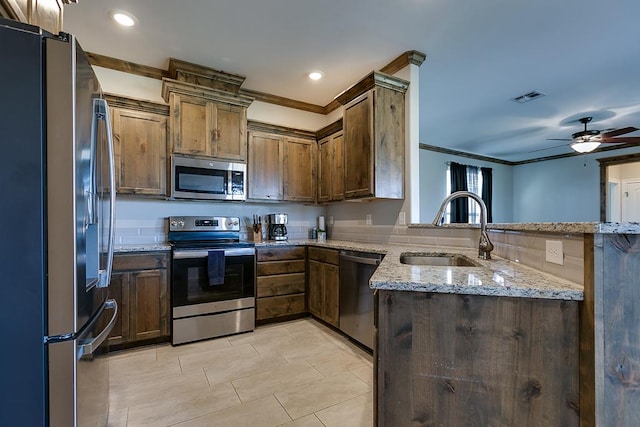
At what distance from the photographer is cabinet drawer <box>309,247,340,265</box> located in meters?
3.00

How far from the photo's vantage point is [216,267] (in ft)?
9.41

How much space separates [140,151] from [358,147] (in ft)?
7.09

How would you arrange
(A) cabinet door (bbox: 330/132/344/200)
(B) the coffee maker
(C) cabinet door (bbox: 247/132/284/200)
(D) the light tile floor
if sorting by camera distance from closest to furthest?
(D) the light tile floor, (A) cabinet door (bbox: 330/132/344/200), (C) cabinet door (bbox: 247/132/284/200), (B) the coffee maker

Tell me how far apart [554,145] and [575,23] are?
14.1 ft

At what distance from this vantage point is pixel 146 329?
2664mm

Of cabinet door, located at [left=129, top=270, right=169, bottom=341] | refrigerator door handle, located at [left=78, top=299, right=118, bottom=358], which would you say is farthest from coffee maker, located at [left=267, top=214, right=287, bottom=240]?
refrigerator door handle, located at [left=78, top=299, right=118, bottom=358]

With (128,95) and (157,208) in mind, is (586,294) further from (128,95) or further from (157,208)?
(128,95)

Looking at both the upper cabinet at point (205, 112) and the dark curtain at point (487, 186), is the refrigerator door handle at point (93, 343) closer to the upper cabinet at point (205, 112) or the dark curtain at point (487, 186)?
the upper cabinet at point (205, 112)

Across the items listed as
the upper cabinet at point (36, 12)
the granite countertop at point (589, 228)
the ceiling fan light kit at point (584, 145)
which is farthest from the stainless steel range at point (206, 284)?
the ceiling fan light kit at point (584, 145)

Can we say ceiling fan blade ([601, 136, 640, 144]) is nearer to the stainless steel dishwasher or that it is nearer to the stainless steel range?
the stainless steel dishwasher

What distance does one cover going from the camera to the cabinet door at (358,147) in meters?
2.89

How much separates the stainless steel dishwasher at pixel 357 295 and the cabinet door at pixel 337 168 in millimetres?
859

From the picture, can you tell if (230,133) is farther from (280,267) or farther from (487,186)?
(487,186)

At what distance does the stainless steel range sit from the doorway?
6.78 m
